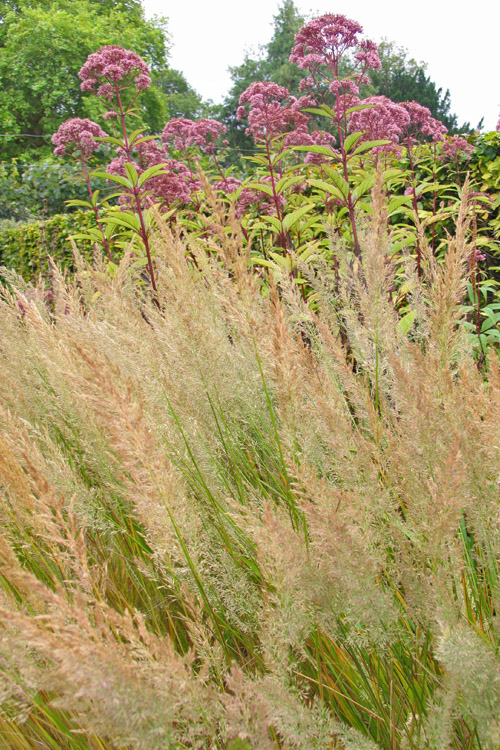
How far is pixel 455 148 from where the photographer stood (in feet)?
14.5

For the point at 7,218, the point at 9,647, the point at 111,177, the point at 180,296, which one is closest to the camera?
the point at 9,647

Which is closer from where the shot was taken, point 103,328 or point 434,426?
point 434,426

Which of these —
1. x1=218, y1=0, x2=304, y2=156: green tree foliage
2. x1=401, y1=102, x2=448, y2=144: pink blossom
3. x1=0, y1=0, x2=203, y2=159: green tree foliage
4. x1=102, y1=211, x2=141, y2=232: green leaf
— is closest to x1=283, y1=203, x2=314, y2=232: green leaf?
x1=102, y1=211, x2=141, y2=232: green leaf

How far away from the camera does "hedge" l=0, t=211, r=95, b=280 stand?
26.8 feet

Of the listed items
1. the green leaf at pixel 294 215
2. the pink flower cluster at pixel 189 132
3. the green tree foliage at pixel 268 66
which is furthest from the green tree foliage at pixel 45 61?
the green leaf at pixel 294 215

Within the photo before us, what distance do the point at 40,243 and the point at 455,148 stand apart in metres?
5.68

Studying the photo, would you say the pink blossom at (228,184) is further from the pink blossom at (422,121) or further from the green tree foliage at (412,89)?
the green tree foliage at (412,89)

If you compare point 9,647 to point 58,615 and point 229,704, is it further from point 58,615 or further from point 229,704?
point 229,704

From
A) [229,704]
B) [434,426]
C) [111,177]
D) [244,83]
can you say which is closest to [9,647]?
[229,704]

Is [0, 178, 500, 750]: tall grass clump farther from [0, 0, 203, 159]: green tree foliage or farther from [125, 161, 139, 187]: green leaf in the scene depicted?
[0, 0, 203, 159]: green tree foliage

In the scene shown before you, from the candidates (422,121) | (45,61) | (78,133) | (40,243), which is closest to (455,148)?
(422,121)

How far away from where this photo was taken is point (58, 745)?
1.14m

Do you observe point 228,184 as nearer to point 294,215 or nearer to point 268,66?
point 294,215

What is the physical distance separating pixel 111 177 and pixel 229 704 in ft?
9.94
